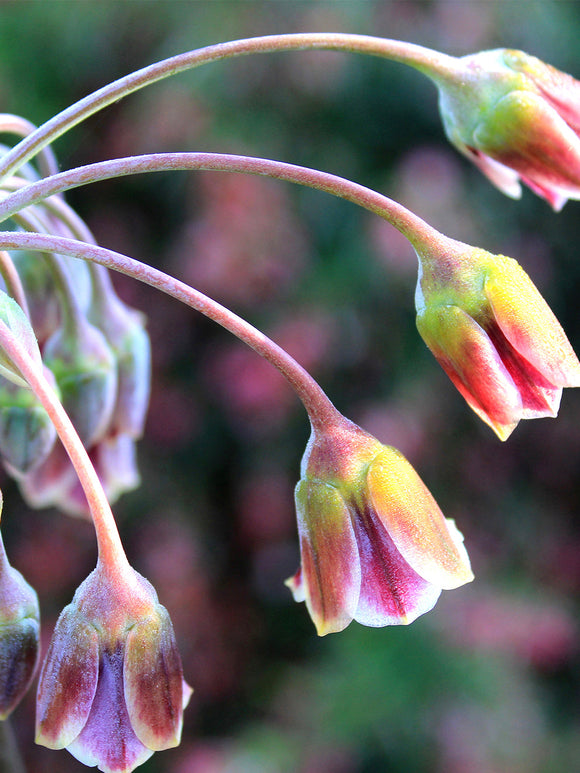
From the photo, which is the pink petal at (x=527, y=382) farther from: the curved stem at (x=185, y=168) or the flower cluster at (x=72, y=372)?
the flower cluster at (x=72, y=372)

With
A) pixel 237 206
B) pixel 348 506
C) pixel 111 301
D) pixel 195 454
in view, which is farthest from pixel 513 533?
pixel 348 506

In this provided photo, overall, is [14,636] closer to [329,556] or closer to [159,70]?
[329,556]

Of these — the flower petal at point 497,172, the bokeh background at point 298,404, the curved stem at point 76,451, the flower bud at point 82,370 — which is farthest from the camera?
the bokeh background at point 298,404

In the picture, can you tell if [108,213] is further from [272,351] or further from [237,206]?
[272,351]

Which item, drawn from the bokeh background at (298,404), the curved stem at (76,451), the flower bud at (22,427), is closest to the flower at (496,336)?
the curved stem at (76,451)

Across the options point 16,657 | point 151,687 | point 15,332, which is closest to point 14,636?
point 16,657
